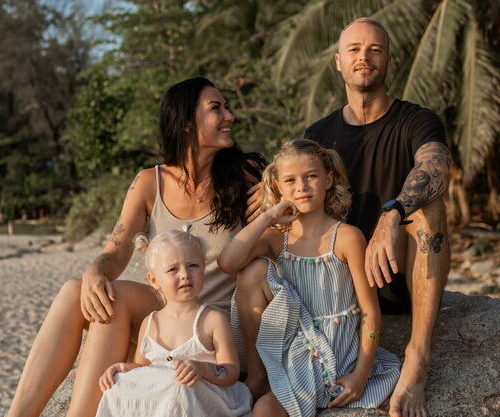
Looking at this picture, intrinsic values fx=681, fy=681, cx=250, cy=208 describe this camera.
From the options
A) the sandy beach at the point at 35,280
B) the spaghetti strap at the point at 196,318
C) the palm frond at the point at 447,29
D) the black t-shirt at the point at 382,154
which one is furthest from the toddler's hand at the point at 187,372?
the palm frond at the point at 447,29

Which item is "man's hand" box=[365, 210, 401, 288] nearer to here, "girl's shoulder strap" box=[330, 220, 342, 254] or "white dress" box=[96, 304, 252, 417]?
"girl's shoulder strap" box=[330, 220, 342, 254]

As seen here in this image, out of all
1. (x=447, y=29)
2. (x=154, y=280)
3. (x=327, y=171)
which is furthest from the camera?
(x=447, y=29)

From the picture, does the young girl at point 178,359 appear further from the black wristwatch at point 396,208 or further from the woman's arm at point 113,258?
the black wristwatch at point 396,208

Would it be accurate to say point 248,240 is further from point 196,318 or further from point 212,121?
point 212,121

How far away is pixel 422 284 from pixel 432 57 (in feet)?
23.7

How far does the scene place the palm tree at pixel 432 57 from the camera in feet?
30.7

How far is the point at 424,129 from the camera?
3.28 metres

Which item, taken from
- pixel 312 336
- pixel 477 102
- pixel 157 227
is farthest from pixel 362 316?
pixel 477 102

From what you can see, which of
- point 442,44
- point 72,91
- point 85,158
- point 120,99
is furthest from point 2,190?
point 442,44

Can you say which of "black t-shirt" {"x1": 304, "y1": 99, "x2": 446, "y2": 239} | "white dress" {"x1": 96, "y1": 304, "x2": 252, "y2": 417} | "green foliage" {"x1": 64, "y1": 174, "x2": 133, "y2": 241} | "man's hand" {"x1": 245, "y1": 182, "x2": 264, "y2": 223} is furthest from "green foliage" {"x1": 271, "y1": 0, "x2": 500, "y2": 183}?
"green foliage" {"x1": 64, "y1": 174, "x2": 133, "y2": 241}

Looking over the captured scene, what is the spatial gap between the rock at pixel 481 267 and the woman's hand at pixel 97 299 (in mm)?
8864

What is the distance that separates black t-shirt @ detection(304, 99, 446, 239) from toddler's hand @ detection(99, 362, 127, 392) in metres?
1.39

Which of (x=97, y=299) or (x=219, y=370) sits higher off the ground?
(x=97, y=299)

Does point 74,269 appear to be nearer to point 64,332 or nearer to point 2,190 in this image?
point 64,332
